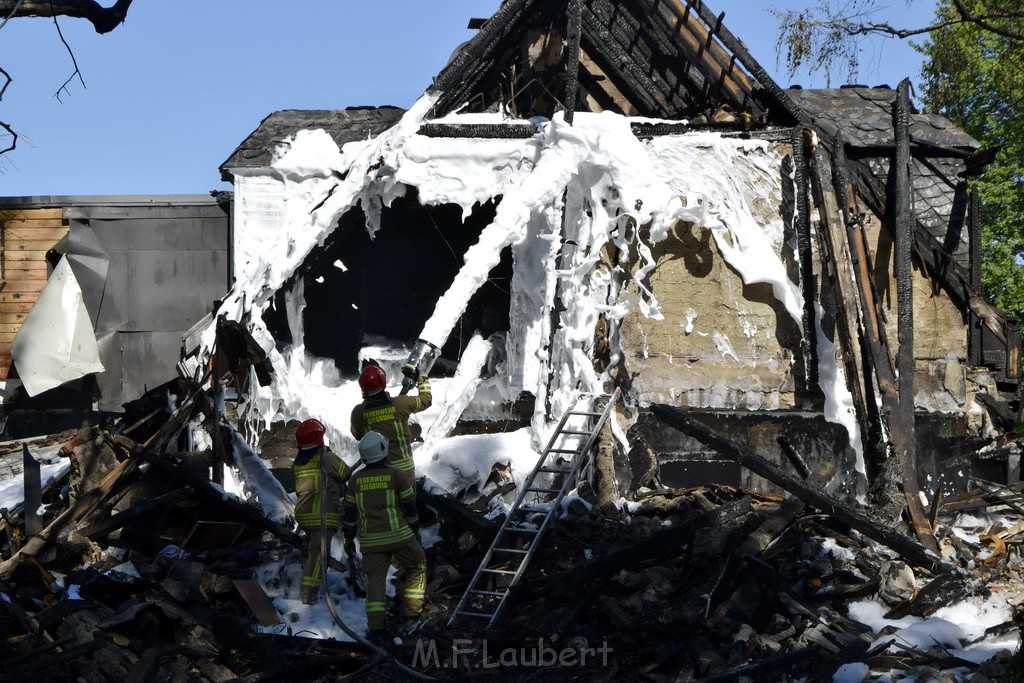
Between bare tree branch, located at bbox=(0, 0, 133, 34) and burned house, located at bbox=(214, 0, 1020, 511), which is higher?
bare tree branch, located at bbox=(0, 0, 133, 34)

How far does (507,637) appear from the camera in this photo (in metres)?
6.17

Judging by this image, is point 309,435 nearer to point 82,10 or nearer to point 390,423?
point 390,423

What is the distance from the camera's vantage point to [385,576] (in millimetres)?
6703

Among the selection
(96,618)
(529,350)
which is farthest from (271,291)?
(96,618)

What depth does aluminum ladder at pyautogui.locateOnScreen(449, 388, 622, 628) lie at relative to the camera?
22.3 ft

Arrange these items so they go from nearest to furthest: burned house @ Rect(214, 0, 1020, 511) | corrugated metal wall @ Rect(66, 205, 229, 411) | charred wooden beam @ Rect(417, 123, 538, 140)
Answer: burned house @ Rect(214, 0, 1020, 511)
charred wooden beam @ Rect(417, 123, 538, 140)
corrugated metal wall @ Rect(66, 205, 229, 411)

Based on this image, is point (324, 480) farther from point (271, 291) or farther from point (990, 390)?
point (990, 390)

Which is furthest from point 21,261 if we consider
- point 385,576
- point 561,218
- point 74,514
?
point 385,576

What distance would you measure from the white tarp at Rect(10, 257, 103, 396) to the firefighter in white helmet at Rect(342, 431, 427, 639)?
6.51 metres

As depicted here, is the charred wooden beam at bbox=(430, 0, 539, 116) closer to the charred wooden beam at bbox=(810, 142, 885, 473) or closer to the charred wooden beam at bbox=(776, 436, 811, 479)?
the charred wooden beam at bbox=(810, 142, 885, 473)

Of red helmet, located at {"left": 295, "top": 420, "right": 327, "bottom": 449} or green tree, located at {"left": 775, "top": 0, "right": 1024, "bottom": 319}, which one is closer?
red helmet, located at {"left": 295, "top": 420, "right": 327, "bottom": 449}

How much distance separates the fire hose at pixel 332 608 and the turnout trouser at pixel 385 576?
0.68ft

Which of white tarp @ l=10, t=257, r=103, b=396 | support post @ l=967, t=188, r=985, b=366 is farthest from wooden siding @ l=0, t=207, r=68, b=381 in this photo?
support post @ l=967, t=188, r=985, b=366

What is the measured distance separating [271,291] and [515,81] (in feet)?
11.1
